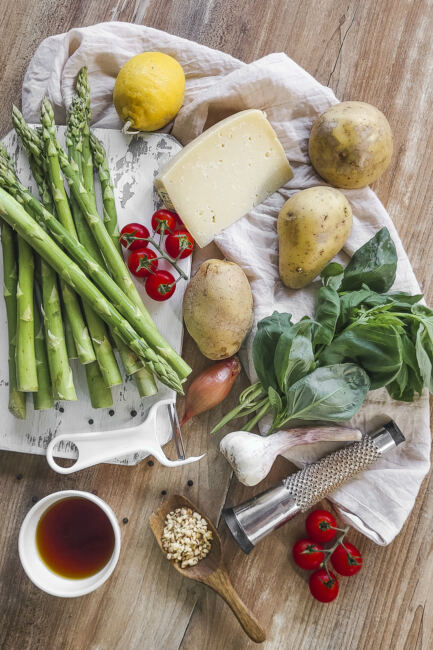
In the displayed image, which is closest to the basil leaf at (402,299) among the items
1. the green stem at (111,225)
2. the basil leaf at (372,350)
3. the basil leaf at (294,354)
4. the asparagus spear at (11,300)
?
the basil leaf at (372,350)

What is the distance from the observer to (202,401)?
163 cm

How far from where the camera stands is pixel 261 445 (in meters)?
1.58

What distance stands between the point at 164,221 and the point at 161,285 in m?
0.18

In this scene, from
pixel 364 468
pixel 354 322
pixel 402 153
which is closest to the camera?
pixel 354 322

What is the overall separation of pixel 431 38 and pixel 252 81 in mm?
604

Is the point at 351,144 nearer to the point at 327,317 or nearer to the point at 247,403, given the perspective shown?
the point at 327,317

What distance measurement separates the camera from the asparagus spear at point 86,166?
63.1 inches

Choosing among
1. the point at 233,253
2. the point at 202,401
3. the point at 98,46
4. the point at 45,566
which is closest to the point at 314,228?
the point at 233,253

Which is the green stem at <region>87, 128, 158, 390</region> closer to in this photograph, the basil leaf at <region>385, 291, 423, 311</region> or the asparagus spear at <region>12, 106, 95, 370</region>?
the asparagus spear at <region>12, 106, 95, 370</region>

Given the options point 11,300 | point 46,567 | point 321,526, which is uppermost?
point 11,300

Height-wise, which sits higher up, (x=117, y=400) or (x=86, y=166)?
(x=86, y=166)

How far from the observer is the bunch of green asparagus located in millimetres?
1554

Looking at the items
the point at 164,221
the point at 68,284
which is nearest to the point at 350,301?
the point at 164,221

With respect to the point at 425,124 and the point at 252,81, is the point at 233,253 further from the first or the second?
the point at 425,124
